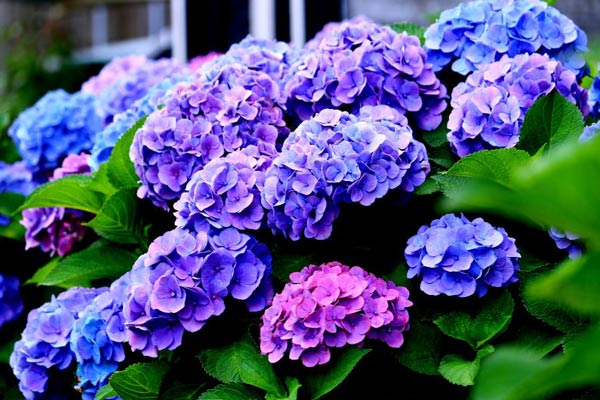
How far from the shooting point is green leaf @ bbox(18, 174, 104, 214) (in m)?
1.58

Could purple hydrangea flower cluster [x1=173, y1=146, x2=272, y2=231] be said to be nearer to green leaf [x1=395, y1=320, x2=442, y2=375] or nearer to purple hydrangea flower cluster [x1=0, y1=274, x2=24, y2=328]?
green leaf [x1=395, y1=320, x2=442, y2=375]

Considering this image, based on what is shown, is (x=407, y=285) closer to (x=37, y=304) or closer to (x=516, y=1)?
(x=516, y=1)

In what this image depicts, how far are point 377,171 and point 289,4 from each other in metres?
2.83

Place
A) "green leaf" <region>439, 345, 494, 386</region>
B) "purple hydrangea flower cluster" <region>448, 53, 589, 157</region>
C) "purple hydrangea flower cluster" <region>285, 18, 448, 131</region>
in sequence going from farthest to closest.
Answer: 1. "purple hydrangea flower cluster" <region>285, 18, 448, 131</region>
2. "purple hydrangea flower cluster" <region>448, 53, 589, 157</region>
3. "green leaf" <region>439, 345, 494, 386</region>

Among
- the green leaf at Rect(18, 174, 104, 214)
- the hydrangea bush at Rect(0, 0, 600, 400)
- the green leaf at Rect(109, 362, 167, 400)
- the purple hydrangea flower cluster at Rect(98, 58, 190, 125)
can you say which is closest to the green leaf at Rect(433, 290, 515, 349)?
the hydrangea bush at Rect(0, 0, 600, 400)

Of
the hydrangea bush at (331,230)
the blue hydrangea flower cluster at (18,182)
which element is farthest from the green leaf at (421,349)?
the blue hydrangea flower cluster at (18,182)

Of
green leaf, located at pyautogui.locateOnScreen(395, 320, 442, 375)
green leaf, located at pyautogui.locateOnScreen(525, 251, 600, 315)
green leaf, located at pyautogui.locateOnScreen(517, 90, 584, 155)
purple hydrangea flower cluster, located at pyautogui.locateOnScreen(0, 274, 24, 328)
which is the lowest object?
purple hydrangea flower cluster, located at pyautogui.locateOnScreen(0, 274, 24, 328)

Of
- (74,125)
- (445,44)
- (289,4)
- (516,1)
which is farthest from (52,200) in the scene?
(289,4)

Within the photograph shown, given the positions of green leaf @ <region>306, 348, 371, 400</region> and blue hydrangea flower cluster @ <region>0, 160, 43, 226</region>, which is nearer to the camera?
green leaf @ <region>306, 348, 371, 400</region>

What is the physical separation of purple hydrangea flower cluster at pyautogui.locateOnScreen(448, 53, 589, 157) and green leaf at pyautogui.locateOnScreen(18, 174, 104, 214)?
0.68 m

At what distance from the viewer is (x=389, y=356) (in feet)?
4.20

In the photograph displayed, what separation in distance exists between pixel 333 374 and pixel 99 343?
1.39ft

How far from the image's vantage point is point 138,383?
4.23 ft

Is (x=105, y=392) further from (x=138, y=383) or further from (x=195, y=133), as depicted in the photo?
(x=195, y=133)
